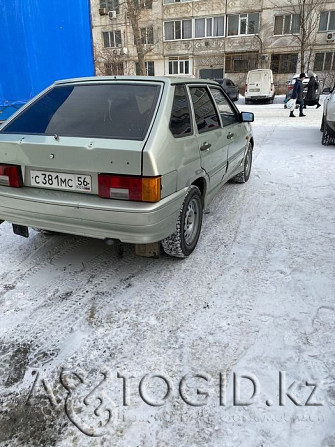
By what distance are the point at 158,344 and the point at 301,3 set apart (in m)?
35.7

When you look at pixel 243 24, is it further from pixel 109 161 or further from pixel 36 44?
pixel 109 161

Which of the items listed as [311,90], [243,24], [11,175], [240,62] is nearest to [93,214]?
[11,175]

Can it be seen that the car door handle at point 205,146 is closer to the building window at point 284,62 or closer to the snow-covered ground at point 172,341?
the snow-covered ground at point 172,341

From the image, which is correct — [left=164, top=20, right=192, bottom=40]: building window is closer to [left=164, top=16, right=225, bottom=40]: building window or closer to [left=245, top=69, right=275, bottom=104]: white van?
[left=164, top=16, right=225, bottom=40]: building window

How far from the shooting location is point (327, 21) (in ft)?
101

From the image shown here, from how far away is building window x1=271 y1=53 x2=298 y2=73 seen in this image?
32.0 meters

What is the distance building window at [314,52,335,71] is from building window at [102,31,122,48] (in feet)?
63.0

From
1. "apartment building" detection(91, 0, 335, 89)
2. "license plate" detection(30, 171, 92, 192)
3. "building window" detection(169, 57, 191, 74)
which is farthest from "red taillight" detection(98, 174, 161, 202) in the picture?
"building window" detection(169, 57, 191, 74)

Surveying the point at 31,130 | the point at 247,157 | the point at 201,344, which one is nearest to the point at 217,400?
the point at 201,344

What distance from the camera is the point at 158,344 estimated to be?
2361 millimetres

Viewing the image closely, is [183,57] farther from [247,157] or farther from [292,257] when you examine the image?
[292,257]

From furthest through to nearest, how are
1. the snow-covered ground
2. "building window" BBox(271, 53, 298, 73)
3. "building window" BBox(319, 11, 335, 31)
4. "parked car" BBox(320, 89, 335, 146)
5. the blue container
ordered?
"building window" BBox(271, 53, 298, 73), "building window" BBox(319, 11, 335, 31), "parked car" BBox(320, 89, 335, 146), the blue container, the snow-covered ground

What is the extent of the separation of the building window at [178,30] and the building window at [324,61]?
11823mm

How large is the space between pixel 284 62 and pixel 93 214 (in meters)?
34.8
